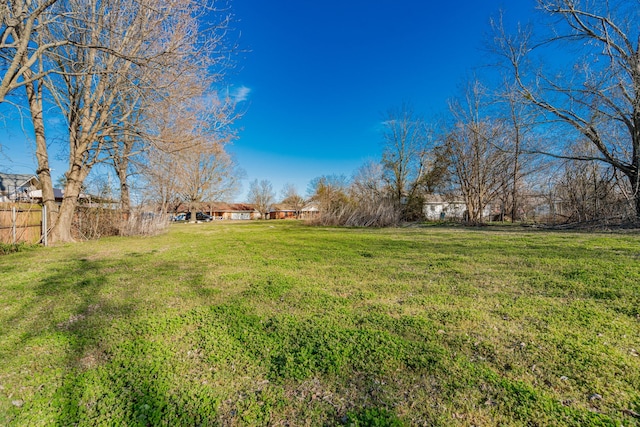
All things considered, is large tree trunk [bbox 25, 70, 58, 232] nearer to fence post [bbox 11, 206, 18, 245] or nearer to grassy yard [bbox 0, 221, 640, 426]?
fence post [bbox 11, 206, 18, 245]

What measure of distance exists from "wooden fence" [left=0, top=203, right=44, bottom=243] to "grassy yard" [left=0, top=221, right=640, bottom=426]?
19.6ft

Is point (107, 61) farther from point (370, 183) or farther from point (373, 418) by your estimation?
point (370, 183)

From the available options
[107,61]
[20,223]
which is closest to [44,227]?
[20,223]

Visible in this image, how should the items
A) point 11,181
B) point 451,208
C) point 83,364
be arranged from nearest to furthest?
point 83,364
point 11,181
point 451,208

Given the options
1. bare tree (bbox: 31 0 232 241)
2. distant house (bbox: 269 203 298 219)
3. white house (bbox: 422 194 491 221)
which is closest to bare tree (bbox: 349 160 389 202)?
white house (bbox: 422 194 491 221)

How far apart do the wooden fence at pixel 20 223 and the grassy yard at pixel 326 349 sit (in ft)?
19.6

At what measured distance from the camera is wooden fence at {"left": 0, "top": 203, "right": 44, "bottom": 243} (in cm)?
840

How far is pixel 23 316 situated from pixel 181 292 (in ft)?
5.29

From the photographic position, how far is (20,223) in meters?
8.82

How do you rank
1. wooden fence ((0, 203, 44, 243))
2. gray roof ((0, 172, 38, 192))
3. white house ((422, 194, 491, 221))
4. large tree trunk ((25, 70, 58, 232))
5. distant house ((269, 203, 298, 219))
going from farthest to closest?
1. distant house ((269, 203, 298, 219))
2. white house ((422, 194, 491, 221))
3. gray roof ((0, 172, 38, 192))
4. large tree trunk ((25, 70, 58, 232))
5. wooden fence ((0, 203, 44, 243))

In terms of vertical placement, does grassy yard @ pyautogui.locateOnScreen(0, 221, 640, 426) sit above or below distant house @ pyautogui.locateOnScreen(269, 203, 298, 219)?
below

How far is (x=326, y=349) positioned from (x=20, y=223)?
11619 mm

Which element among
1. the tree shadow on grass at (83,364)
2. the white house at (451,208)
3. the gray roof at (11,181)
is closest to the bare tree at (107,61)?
the tree shadow on grass at (83,364)

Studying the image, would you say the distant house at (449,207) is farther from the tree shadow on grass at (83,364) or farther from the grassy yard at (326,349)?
the tree shadow on grass at (83,364)
